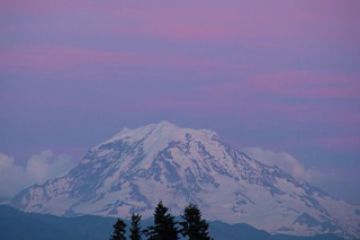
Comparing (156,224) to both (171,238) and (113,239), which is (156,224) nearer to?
(171,238)

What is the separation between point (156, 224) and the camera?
43.8m

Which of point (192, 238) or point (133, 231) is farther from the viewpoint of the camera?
point (133, 231)

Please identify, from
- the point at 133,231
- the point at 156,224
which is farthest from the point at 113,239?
the point at 156,224

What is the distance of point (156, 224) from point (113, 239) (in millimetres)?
4409

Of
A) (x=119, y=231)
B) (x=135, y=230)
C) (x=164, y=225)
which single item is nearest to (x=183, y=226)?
(x=164, y=225)

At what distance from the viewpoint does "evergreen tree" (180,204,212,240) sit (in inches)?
1674

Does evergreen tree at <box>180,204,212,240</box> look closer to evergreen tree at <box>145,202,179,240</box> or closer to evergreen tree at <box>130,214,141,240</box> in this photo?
evergreen tree at <box>145,202,179,240</box>

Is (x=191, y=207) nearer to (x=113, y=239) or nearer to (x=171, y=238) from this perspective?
(x=171, y=238)

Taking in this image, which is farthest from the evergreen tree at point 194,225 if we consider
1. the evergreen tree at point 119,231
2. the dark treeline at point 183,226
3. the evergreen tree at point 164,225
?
the evergreen tree at point 119,231

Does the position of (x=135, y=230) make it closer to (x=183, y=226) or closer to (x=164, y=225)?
(x=164, y=225)

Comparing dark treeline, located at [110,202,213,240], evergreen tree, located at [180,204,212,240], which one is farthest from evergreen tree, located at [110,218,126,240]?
evergreen tree, located at [180,204,212,240]

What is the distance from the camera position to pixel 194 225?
43062 millimetres

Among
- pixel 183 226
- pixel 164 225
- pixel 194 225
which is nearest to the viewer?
pixel 194 225

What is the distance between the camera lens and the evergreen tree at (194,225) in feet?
140
